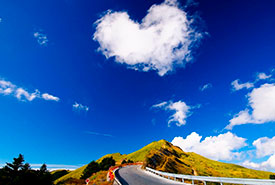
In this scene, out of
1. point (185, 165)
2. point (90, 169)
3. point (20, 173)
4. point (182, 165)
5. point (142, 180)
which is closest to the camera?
point (142, 180)

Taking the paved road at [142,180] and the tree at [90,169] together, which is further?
the tree at [90,169]

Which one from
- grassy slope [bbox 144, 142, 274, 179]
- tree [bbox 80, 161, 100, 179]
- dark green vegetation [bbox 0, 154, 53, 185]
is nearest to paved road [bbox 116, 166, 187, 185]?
grassy slope [bbox 144, 142, 274, 179]

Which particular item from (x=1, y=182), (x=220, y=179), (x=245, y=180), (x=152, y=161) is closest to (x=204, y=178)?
(x=220, y=179)

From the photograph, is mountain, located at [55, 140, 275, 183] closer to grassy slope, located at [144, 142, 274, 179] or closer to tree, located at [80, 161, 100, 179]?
grassy slope, located at [144, 142, 274, 179]

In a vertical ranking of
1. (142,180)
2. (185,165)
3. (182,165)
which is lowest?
(142,180)

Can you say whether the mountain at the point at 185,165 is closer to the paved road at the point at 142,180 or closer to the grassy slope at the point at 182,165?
the grassy slope at the point at 182,165

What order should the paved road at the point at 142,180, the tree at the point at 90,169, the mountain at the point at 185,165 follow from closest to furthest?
the paved road at the point at 142,180, the mountain at the point at 185,165, the tree at the point at 90,169

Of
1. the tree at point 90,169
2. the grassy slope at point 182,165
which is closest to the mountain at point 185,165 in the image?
the grassy slope at point 182,165

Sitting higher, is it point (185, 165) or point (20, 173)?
point (185, 165)

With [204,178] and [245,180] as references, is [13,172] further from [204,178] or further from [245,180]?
[245,180]

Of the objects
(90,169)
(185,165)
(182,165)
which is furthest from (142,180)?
(90,169)

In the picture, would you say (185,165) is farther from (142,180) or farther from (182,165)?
(142,180)

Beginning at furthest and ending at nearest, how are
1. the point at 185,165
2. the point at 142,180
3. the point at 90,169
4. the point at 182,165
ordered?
the point at 90,169, the point at 185,165, the point at 182,165, the point at 142,180

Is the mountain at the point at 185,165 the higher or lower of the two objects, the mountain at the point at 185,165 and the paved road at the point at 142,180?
the higher
